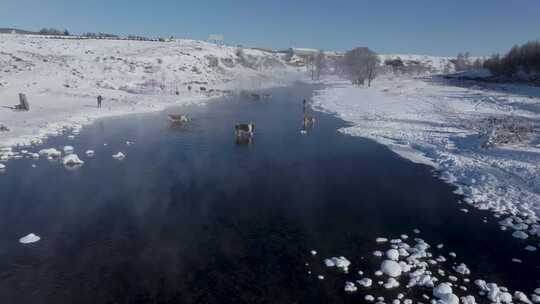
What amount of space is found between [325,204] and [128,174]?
10.8 metres

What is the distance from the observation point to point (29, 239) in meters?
12.4

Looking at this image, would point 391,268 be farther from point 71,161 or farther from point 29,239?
point 71,161

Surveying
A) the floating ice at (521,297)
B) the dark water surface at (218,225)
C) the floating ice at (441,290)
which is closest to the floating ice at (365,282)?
the dark water surface at (218,225)

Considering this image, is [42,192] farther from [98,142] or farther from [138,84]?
[138,84]

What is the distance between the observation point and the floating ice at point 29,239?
40.5ft

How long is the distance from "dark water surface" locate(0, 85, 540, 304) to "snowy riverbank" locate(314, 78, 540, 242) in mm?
1535

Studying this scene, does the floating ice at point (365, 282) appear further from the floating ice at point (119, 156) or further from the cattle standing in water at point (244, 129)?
the cattle standing in water at point (244, 129)

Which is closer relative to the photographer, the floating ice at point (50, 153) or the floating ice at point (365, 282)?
the floating ice at point (365, 282)

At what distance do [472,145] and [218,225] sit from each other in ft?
72.3

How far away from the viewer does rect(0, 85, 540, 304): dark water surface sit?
10320 millimetres

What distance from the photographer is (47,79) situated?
54.4m

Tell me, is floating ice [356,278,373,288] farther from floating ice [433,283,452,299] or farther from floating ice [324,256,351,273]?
floating ice [433,283,452,299]

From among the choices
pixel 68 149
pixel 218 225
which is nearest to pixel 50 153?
pixel 68 149

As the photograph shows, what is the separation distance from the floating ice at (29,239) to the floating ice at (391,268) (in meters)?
11.9
